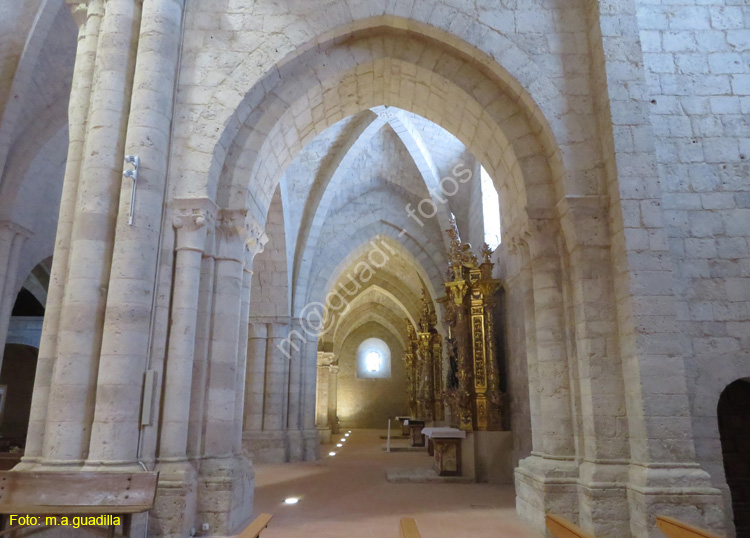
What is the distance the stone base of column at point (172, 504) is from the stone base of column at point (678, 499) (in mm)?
4066

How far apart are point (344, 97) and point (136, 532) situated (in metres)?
5.52

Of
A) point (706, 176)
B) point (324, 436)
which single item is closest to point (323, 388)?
point (324, 436)

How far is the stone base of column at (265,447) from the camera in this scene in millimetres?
11477

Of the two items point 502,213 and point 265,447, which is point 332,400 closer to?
point 265,447

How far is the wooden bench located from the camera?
161 inches

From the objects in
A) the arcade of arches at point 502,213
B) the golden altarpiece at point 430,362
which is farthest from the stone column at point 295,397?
the arcade of arches at point 502,213

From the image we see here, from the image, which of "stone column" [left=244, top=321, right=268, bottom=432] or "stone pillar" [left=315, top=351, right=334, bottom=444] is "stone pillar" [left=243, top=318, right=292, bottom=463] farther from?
"stone pillar" [left=315, top=351, right=334, bottom=444]

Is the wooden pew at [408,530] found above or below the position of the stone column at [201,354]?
below

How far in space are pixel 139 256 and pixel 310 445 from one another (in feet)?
28.3

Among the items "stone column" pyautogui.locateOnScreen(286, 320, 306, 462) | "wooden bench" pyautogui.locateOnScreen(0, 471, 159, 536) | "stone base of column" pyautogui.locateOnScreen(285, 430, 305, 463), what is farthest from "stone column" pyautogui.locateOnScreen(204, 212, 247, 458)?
"stone column" pyautogui.locateOnScreen(286, 320, 306, 462)

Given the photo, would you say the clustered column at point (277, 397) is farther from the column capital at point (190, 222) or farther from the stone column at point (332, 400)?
the stone column at point (332, 400)

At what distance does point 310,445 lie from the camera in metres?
12.4

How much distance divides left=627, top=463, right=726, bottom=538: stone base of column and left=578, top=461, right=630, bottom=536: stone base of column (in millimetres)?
181

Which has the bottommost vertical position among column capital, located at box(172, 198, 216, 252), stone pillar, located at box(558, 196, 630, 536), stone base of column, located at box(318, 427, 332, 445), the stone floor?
stone base of column, located at box(318, 427, 332, 445)
